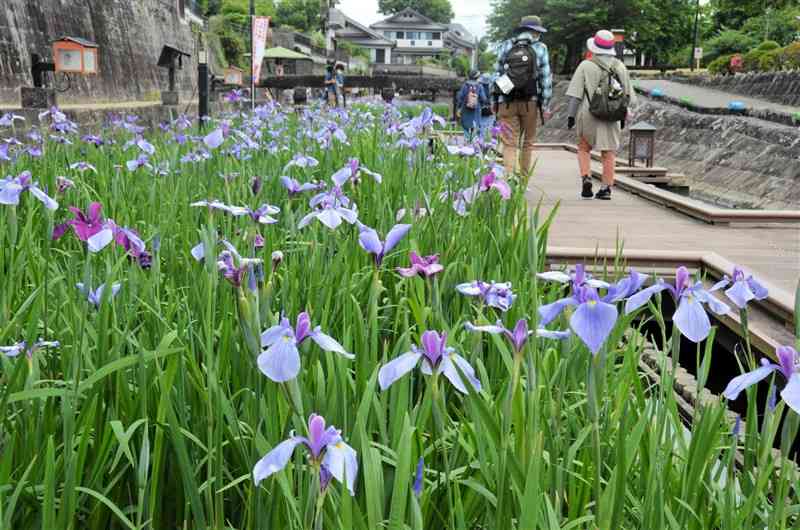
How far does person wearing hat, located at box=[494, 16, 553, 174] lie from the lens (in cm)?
690

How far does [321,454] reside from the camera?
87 centimetres

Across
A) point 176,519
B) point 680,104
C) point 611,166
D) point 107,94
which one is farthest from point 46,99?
point 680,104

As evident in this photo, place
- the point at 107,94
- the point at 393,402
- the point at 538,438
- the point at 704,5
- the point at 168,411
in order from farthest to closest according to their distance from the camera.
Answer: the point at 704,5
the point at 107,94
the point at 393,402
the point at 168,411
the point at 538,438

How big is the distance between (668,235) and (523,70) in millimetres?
1927

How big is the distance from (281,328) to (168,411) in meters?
0.32

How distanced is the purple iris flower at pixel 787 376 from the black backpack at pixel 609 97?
6.09 meters

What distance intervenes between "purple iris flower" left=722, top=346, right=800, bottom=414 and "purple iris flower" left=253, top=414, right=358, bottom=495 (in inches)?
17.4

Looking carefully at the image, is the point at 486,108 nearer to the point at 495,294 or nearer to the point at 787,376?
the point at 495,294

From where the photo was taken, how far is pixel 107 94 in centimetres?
1491

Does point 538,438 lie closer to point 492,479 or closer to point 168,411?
point 492,479

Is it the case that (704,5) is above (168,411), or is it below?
above

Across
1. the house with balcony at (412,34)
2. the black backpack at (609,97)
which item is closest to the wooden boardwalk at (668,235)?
→ the black backpack at (609,97)

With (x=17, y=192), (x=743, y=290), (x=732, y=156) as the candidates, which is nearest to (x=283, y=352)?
(x=743, y=290)

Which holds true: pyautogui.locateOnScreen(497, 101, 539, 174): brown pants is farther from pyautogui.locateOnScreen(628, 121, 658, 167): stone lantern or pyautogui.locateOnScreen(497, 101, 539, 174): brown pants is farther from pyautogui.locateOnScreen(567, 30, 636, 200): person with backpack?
pyautogui.locateOnScreen(628, 121, 658, 167): stone lantern
